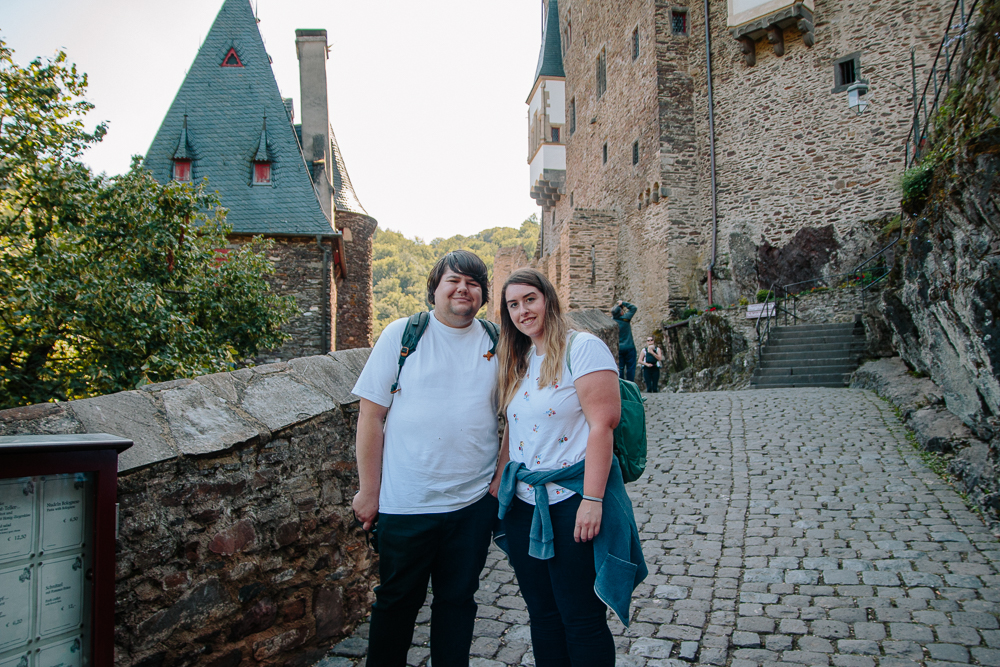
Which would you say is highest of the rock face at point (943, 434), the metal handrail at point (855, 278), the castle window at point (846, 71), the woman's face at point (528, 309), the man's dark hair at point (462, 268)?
the castle window at point (846, 71)

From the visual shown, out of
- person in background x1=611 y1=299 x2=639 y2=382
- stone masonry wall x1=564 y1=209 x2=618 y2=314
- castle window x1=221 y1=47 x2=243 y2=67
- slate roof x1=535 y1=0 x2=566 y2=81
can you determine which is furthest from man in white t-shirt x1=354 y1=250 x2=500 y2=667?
slate roof x1=535 y1=0 x2=566 y2=81

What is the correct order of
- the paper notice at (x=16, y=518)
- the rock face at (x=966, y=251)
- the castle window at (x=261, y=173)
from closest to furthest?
the paper notice at (x=16, y=518), the rock face at (x=966, y=251), the castle window at (x=261, y=173)

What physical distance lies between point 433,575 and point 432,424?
0.55m

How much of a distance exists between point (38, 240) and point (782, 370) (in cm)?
1221

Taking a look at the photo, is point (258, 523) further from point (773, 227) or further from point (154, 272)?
point (773, 227)

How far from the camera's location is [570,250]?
2289 cm

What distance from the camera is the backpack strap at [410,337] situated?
7.16 feet

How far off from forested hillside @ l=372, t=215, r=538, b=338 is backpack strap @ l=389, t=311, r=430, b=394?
54.9 m

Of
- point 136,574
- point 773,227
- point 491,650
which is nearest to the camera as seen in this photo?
point 136,574

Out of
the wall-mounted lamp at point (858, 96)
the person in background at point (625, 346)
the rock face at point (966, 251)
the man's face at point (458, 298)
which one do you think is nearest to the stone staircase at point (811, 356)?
the person in background at point (625, 346)

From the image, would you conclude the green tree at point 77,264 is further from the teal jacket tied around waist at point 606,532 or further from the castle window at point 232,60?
the castle window at point 232,60

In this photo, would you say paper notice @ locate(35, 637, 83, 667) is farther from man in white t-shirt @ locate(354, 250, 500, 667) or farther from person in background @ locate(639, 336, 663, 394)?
person in background @ locate(639, 336, 663, 394)

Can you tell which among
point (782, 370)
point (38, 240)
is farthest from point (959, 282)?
point (38, 240)

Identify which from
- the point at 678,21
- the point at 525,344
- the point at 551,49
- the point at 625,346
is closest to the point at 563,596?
the point at 525,344
